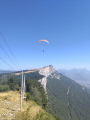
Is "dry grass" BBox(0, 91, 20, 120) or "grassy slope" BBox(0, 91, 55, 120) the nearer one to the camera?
"grassy slope" BBox(0, 91, 55, 120)

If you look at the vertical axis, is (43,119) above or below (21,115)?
below

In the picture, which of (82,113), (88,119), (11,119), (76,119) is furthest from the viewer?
(82,113)

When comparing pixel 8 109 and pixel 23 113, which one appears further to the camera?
pixel 8 109

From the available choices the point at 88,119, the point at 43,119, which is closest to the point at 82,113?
the point at 88,119

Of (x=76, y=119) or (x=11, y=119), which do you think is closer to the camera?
(x=11, y=119)

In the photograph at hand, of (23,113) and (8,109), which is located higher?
(23,113)

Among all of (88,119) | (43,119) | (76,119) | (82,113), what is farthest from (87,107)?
(43,119)

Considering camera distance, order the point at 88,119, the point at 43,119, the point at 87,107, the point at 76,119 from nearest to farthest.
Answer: the point at 43,119 < the point at 76,119 < the point at 88,119 < the point at 87,107

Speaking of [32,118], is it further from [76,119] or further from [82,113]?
[82,113]

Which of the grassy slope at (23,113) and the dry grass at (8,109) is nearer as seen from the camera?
the grassy slope at (23,113)

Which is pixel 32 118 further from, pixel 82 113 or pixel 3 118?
pixel 82 113

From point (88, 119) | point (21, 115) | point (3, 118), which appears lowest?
point (88, 119)
